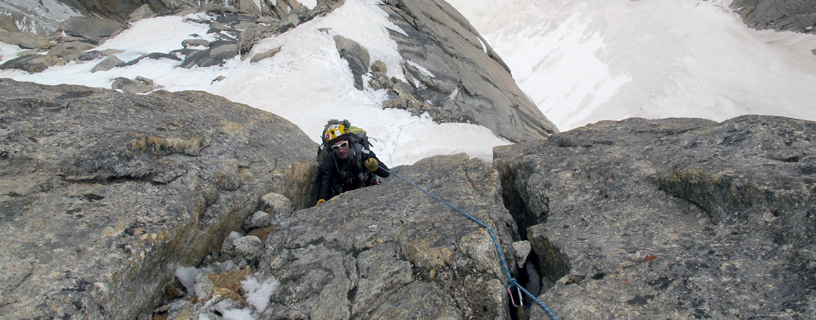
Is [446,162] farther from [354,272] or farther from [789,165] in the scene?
[789,165]

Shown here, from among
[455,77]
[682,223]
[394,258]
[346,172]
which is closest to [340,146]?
[346,172]

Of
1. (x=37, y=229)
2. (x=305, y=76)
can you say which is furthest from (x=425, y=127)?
(x=37, y=229)

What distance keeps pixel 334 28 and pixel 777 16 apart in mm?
53079

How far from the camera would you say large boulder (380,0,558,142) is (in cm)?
1697

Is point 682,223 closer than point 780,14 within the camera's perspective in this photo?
Yes

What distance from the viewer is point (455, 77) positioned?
63.3ft

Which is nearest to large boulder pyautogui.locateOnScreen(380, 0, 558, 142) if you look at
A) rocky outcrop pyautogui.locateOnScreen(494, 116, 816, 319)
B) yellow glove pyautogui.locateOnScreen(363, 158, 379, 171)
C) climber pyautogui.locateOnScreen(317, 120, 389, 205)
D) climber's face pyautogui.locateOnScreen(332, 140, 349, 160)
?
climber pyautogui.locateOnScreen(317, 120, 389, 205)

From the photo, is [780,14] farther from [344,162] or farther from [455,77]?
[344,162]

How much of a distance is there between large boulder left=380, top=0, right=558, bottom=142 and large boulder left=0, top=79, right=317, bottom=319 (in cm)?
975

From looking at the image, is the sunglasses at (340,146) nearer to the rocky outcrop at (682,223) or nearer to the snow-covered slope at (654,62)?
the rocky outcrop at (682,223)

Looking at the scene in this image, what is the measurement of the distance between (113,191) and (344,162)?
3448 millimetres

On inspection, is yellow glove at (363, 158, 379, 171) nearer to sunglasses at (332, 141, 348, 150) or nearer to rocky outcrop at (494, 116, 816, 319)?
sunglasses at (332, 141, 348, 150)

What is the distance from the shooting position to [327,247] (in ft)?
15.0

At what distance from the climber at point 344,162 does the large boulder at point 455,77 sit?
789 cm
